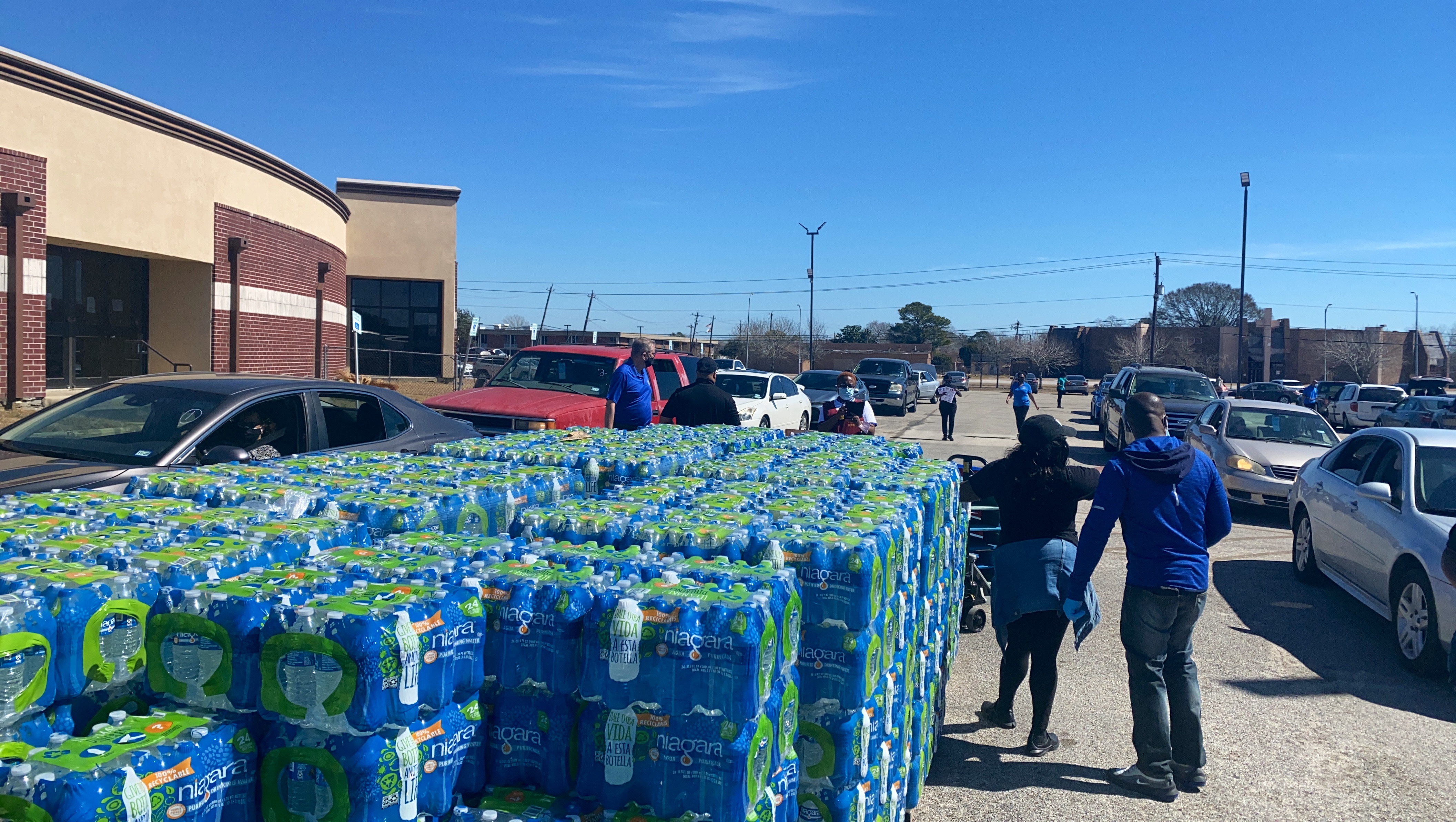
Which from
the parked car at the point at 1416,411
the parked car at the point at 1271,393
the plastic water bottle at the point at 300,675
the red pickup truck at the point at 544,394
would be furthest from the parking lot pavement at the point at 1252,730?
the parked car at the point at 1271,393

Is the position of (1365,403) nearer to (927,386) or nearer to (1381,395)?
(1381,395)

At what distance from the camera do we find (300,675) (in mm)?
1963

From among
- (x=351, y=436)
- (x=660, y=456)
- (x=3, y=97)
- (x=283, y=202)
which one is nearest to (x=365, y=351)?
(x=283, y=202)

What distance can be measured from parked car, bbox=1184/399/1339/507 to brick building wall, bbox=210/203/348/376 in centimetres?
1758

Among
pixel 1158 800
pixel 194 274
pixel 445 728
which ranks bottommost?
pixel 1158 800

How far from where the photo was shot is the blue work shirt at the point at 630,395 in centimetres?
913

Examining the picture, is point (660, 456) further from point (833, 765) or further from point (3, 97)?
point (3, 97)

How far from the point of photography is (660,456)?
16.0 feet

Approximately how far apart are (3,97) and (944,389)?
60.1ft

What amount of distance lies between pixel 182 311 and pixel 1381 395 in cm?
3722

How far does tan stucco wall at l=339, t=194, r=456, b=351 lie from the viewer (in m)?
32.1

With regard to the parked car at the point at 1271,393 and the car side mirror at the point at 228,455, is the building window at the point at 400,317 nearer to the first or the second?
the car side mirror at the point at 228,455

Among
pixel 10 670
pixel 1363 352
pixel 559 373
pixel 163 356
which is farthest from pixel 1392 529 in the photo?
pixel 1363 352

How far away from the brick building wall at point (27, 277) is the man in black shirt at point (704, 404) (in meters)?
13.1
